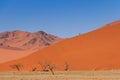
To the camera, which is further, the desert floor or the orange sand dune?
the orange sand dune

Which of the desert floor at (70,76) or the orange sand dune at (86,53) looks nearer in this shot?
the desert floor at (70,76)

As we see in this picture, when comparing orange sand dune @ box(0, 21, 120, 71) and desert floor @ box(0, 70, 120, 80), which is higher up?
orange sand dune @ box(0, 21, 120, 71)

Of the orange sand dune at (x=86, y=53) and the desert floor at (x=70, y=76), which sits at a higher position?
the orange sand dune at (x=86, y=53)

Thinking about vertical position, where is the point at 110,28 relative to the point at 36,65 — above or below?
above

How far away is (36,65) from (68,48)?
11.4m

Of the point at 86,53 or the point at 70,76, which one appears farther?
the point at 86,53

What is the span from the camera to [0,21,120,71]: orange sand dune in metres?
61.1

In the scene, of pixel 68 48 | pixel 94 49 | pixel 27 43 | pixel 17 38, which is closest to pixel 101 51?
pixel 94 49

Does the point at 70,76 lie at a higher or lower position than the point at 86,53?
lower

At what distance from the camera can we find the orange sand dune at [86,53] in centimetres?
6108

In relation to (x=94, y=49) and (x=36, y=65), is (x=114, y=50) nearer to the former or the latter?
(x=94, y=49)

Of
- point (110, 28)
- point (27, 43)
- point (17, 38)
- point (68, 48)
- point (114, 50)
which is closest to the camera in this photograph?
point (114, 50)

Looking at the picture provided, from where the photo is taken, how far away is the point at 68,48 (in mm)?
75312

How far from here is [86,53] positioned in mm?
68812
